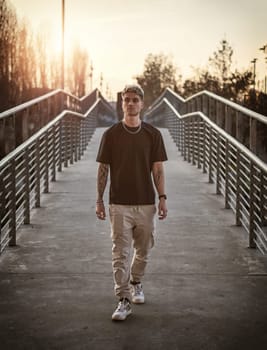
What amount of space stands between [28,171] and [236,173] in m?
2.30

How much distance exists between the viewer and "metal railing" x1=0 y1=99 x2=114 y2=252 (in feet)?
20.4

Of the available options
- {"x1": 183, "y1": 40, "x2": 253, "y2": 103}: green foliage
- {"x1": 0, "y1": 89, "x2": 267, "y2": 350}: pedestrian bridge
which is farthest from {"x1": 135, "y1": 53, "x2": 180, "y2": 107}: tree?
{"x1": 0, "y1": 89, "x2": 267, "y2": 350}: pedestrian bridge

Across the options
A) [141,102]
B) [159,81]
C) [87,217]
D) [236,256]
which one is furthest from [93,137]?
[159,81]

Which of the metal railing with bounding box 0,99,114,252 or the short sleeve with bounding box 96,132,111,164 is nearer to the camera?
the short sleeve with bounding box 96,132,111,164

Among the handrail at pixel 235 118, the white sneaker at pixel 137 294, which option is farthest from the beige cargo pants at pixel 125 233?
the handrail at pixel 235 118

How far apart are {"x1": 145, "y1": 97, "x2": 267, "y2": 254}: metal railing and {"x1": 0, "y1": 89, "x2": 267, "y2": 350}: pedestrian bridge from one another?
0.06 ft

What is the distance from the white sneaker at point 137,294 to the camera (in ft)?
15.0

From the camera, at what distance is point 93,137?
20.2 metres

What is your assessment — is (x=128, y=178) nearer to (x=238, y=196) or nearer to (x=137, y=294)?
(x=137, y=294)

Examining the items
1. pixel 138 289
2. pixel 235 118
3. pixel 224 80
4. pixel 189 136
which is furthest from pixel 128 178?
pixel 224 80

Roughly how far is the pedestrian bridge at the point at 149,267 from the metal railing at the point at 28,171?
0.06 ft

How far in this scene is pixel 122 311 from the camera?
13.8 ft

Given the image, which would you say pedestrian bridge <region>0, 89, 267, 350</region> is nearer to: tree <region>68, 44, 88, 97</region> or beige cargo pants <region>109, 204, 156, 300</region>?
beige cargo pants <region>109, 204, 156, 300</region>

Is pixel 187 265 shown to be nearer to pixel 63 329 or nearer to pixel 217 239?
pixel 217 239
